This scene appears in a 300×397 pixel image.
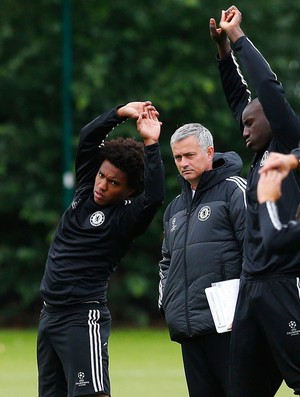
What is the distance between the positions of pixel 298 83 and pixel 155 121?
58.3 feet

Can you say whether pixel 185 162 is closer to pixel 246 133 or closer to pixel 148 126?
pixel 148 126

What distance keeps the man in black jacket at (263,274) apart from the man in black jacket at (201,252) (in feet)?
1.82

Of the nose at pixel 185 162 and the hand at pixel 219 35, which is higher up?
the hand at pixel 219 35

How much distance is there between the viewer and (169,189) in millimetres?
23625

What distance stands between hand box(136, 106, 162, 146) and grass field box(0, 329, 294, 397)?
14.6 feet

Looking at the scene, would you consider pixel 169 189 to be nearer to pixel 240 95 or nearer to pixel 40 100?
pixel 40 100

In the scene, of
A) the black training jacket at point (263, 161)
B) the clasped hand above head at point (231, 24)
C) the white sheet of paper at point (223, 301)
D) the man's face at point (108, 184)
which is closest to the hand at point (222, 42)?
the clasped hand above head at point (231, 24)

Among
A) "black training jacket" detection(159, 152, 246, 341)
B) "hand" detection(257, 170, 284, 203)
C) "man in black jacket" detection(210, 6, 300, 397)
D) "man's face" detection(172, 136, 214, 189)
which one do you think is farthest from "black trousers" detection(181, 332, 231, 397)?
"hand" detection(257, 170, 284, 203)

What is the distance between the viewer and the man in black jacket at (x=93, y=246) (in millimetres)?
7465

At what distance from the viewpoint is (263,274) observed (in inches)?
259

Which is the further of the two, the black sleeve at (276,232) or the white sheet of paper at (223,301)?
the white sheet of paper at (223,301)

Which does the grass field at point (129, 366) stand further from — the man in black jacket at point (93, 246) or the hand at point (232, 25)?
the hand at point (232, 25)

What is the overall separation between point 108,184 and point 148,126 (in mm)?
533

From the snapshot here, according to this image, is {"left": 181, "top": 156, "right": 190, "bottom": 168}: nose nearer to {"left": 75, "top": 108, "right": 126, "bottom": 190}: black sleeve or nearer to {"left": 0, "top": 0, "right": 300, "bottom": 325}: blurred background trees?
{"left": 75, "top": 108, "right": 126, "bottom": 190}: black sleeve
